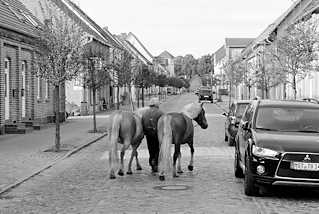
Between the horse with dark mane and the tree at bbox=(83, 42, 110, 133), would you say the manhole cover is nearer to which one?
the horse with dark mane

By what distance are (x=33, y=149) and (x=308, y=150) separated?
35.7ft

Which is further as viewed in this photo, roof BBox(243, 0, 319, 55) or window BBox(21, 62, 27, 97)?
roof BBox(243, 0, 319, 55)

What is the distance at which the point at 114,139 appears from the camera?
12.1 meters

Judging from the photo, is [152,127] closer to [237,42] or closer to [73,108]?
[73,108]

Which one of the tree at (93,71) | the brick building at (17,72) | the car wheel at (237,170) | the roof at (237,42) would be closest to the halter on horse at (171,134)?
the car wheel at (237,170)

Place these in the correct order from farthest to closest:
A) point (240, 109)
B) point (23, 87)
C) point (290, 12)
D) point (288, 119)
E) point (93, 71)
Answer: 1. point (290, 12)
2. point (23, 87)
3. point (93, 71)
4. point (240, 109)
5. point (288, 119)

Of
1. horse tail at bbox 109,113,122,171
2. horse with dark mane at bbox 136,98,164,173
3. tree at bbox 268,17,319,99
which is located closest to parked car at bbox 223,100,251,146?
horse with dark mane at bbox 136,98,164,173

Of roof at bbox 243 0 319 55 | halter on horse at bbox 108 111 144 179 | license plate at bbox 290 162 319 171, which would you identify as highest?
roof at bbox 243 0 319 55

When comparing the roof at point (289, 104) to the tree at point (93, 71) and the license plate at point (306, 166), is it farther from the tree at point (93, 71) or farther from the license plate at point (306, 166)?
the tree at point (93, 71)

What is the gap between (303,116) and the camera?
35.9ft

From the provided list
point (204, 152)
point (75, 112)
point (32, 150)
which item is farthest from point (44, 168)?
point (75, 112)

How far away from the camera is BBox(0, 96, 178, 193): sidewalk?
13.0 meters

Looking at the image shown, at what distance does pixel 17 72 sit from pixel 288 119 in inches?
695

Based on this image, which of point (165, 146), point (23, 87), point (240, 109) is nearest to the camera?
point (165, 146)
